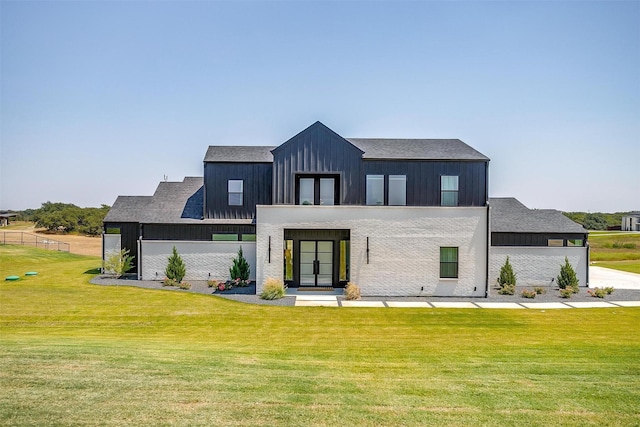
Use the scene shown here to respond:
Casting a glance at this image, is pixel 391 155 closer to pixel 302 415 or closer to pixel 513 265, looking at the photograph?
pixel 513 265

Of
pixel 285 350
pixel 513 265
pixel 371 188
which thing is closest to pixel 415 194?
pixel 371 188

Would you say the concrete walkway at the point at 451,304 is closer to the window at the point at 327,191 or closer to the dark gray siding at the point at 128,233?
the window at the point at 327,191

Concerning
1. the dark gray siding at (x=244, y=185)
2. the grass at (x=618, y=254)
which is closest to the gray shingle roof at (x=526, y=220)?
the grass at (x=618, y=254)

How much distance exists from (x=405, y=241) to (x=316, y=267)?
4.75m

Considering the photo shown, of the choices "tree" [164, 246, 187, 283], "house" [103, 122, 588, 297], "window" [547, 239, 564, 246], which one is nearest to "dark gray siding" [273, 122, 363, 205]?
"house" [103, 122, 588, 297]

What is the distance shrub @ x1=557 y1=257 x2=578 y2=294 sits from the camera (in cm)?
2281

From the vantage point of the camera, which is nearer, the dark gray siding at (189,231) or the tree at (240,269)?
the tree at (240,269)

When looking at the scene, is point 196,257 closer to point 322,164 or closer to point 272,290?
point 272,290

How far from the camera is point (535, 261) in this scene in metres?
24.0

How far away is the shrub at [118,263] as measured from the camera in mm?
24953

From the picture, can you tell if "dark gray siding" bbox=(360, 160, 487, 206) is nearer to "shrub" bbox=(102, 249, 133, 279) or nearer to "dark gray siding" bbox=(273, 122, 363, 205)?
"dark gray siding" bbox=(273, 122, 363, 205)

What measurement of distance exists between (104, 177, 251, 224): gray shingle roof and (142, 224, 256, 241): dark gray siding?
279 millimetres

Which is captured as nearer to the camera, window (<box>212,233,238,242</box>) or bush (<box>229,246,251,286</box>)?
bush (<box>229,246,251,286</box>)

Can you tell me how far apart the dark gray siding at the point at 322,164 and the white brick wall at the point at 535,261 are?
8776 millimetres
